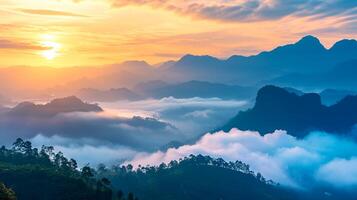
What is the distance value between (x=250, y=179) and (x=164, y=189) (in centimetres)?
2994

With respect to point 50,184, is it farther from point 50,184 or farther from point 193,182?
point 193,182

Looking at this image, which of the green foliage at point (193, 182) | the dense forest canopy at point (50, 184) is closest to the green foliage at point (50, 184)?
the dense forest canopy at point (50, 184)

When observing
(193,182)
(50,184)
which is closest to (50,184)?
(50,184)

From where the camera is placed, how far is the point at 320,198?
557ft

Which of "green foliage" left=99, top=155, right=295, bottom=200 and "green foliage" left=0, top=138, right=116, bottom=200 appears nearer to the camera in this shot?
"green foliage" left=0, top=138, right=116, bottom=200

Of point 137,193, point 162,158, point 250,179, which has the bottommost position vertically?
point 137,193

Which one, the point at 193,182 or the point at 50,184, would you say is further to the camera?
the point at 193,182

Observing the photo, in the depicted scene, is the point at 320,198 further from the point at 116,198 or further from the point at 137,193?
the point at 116,198

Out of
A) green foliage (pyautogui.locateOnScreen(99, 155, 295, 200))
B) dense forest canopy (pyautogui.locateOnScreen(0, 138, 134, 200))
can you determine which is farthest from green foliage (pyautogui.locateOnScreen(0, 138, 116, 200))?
green foliage (pyautogui.locateOnScreen(99, 155, 295, 200))

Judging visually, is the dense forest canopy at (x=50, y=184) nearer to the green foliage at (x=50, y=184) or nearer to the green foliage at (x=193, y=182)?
the green foliage at (x=50, y=184)

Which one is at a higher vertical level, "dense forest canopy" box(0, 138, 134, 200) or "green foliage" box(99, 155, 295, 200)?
"green foliage" box(99, 155, 295, 200)

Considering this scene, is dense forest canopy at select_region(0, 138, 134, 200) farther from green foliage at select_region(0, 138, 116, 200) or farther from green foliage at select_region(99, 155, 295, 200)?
green foliage at select_region(99, 155, 295, 200)

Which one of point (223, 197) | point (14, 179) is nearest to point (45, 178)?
point (14, 179)

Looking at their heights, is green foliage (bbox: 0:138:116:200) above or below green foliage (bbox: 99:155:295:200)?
below
